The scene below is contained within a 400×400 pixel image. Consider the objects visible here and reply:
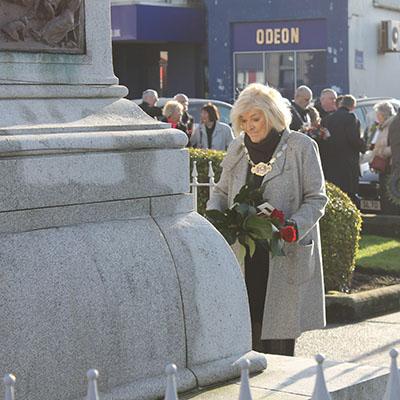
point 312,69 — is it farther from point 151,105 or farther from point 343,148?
point 343,148

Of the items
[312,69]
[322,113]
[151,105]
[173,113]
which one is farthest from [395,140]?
[312,69]

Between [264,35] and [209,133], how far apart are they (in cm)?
1431

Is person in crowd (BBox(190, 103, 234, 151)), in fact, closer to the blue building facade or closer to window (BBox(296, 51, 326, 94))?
the blue building facade

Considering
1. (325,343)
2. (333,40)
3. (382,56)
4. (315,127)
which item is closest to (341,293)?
(325,343)

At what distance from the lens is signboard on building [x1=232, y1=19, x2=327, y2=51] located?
28.8m

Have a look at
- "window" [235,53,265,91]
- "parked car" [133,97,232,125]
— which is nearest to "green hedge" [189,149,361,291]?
"parked car" [133,97,232,125]

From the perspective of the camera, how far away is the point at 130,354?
4930mm

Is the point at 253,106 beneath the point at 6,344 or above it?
above

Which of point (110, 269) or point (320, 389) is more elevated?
point (110, 269)

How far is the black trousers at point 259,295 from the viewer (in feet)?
22.1

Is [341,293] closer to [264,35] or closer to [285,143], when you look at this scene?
[285,143]

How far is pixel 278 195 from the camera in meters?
6.76

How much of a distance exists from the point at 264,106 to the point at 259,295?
103cm

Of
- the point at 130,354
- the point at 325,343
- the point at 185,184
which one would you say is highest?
the point at 185,184
